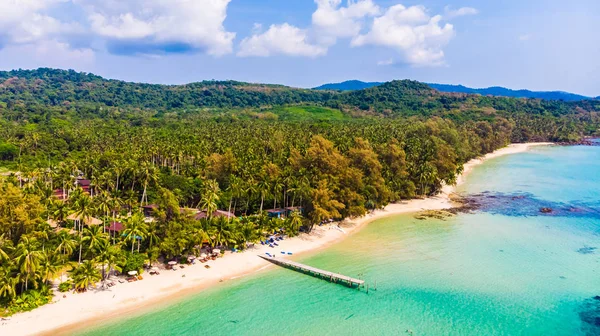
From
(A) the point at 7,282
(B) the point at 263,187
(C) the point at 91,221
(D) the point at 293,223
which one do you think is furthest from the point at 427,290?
(C) the point at 91,221

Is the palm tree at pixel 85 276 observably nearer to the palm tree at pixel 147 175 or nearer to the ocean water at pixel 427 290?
the ocean water at pixel 427 290

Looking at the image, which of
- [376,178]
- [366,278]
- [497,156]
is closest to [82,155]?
[376,178]

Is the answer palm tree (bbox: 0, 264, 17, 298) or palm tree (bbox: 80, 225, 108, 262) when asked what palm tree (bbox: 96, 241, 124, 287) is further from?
palm tree (bbox: 0, 264, 17, 298)

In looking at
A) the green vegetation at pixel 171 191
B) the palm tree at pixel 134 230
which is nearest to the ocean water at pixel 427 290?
the green vegetation at pixel 171 191

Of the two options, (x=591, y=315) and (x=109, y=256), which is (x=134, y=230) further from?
(x=591, y=315)

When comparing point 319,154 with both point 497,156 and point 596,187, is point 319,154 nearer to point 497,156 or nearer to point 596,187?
point 596,187

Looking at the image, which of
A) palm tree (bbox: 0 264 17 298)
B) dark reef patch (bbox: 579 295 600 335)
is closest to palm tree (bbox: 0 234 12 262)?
palm tree (bbox: 0 264 17 298)
